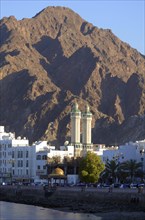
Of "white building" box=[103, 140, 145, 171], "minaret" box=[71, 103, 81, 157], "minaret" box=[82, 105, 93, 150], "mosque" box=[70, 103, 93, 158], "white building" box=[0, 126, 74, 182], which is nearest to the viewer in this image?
"white building" box=[103, 140, 145, 171]

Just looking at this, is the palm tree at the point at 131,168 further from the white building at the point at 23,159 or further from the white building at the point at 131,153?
the white building at the point at 23,159

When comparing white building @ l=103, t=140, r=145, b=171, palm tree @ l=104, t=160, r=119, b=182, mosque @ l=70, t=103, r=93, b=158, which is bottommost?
palm tree @ l=104, t=160, r=119, b=182

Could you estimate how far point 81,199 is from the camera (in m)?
75.8

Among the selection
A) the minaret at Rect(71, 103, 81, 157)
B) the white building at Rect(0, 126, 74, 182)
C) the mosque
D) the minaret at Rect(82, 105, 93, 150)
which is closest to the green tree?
the white building at Rect(0, 126, 74, 182)

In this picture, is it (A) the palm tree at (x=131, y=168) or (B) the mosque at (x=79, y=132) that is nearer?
(A) the palm tree at (x=131, y=168)

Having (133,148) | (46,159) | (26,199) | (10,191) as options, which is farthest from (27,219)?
(46,159)

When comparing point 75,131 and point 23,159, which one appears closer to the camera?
point 23,159

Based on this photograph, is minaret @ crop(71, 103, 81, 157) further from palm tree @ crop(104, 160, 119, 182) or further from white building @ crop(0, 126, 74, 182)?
palm tree @ crop(104, 160, 119, 182)

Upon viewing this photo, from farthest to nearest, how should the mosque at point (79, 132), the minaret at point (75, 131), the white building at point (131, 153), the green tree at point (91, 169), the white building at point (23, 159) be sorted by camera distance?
the mosque at point (79, 132)
the minaret at point (75, 131)
the white building at point (23, 159)
the white building at point (131, 153)
the green tree at point (91, 169)

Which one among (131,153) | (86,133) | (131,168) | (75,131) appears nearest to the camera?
(131,168)

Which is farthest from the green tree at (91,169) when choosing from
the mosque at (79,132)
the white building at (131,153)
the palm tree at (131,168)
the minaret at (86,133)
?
the minaret at (86,133)

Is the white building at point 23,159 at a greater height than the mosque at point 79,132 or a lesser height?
lesser

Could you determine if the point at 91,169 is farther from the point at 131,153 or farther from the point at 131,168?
the point at 131,153

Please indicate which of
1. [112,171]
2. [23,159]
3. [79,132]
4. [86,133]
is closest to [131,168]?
[112,171]
